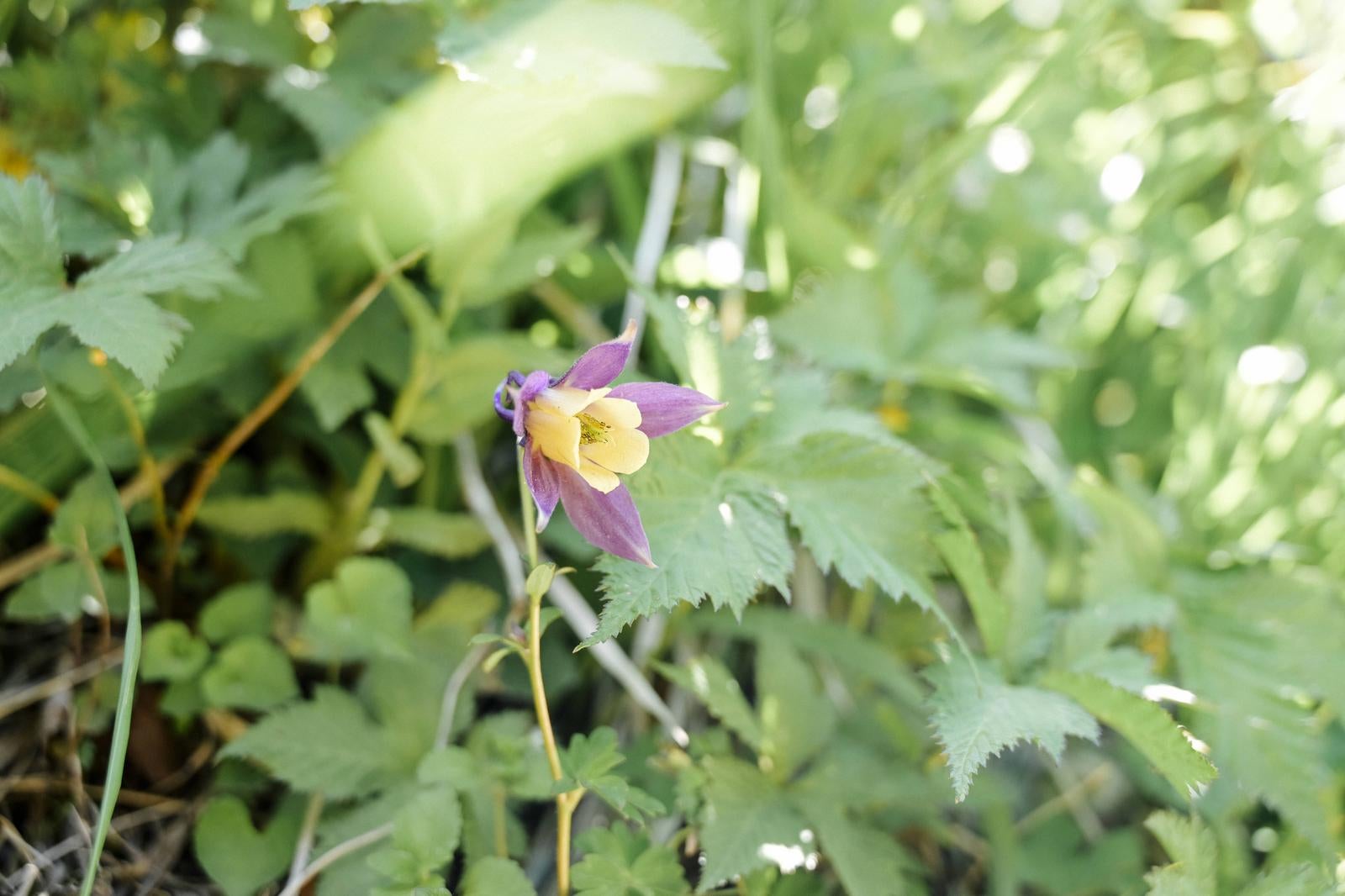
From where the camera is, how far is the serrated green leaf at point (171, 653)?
1.03 meters

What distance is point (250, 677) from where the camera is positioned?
3.43ft

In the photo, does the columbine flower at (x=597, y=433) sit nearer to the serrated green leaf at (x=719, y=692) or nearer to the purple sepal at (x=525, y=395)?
the purple sepal at (x=525, y=395)

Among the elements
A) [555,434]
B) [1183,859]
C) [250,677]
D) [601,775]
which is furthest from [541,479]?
[1183,859]

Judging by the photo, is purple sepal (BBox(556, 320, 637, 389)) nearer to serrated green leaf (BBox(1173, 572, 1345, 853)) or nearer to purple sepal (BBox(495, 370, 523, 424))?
purple sepal (BBox(495, 370, 523, 424))

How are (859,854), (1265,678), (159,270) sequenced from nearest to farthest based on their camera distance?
(159,270), (859,854), (1265,678)

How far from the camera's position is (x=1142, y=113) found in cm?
167

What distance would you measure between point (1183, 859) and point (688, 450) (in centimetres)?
60

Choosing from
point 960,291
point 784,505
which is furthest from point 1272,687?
point 960,291

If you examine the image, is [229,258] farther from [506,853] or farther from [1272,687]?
[1272,687]

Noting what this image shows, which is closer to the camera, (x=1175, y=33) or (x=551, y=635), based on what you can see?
(x=551, y=635)

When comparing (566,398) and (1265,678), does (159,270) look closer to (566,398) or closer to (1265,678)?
(566,398)

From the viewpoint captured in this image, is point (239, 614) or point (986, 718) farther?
point (239, 614)

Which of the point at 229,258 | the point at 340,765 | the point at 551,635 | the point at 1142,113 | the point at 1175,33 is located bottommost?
the point at 551,635

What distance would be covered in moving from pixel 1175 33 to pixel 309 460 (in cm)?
167
